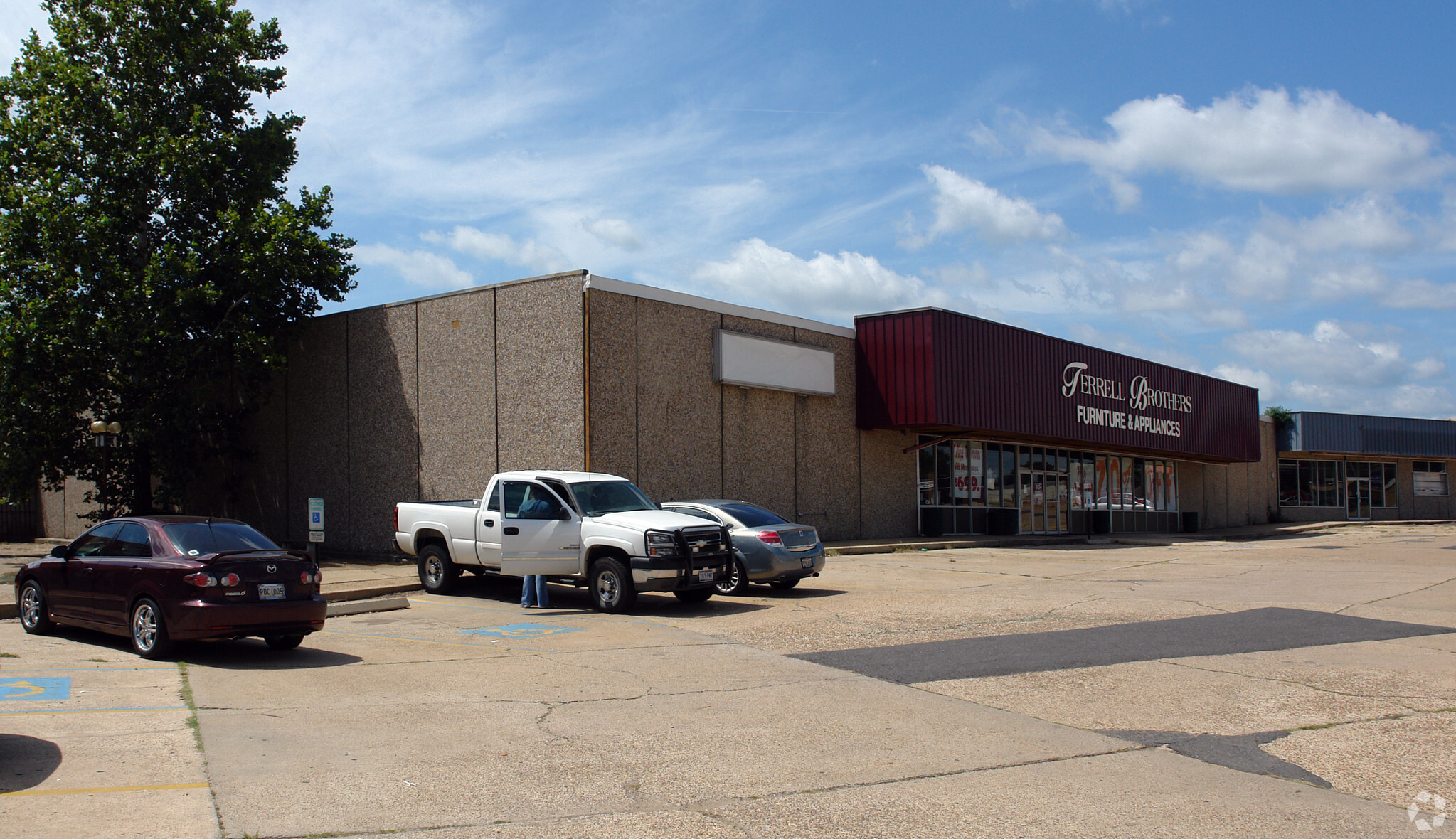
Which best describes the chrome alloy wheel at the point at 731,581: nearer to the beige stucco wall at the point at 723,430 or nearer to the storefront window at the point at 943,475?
the beige stucco wall at the point at 723,430

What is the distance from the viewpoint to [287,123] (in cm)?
2895

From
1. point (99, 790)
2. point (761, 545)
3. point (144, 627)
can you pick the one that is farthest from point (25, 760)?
point (761, 545)

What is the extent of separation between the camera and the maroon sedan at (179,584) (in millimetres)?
10578

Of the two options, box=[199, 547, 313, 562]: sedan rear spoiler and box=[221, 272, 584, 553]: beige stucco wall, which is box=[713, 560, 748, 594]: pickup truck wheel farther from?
box=[221, 272, 584, 553]: beige stucco wall

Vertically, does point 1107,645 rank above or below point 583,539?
below

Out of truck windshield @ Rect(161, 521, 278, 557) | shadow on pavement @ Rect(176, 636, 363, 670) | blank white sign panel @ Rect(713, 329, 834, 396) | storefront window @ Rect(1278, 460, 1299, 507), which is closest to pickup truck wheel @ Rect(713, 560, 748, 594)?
shadow on pavement @ Rect(176, 636, 363, 670)

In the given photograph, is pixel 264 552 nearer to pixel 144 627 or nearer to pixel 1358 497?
pixel 144 627

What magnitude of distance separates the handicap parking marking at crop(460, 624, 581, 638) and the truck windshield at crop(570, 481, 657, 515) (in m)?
2.04

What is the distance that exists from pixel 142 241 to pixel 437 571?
15.5 meters

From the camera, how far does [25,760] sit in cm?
672

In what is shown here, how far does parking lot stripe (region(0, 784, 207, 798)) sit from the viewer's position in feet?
19.8

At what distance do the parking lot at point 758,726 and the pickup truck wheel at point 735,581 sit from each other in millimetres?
724

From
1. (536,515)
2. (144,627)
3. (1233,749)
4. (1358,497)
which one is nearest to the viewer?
(1233,749)

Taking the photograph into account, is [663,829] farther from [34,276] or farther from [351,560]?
[34,276]
